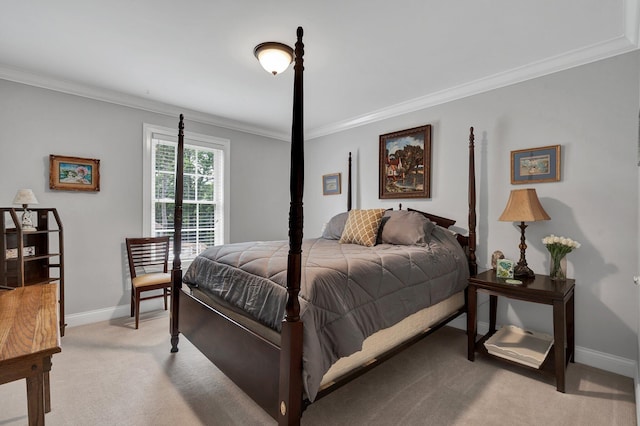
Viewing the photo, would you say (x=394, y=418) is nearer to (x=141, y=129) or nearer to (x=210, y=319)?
(x=210, y=319)

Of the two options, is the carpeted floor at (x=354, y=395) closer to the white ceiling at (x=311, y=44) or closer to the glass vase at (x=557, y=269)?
the glass vase at (x=557, y=269)

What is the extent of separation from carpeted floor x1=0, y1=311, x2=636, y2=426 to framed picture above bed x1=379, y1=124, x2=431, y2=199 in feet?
5.79

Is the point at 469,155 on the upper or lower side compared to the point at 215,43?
lower

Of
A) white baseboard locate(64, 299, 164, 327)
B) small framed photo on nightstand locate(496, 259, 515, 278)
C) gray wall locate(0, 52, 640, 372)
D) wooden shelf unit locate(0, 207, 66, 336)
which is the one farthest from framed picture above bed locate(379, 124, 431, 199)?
wooden shelf unit locate(0, 207, 66, 336)

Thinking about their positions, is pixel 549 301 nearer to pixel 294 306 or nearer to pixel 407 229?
pixel 407 229

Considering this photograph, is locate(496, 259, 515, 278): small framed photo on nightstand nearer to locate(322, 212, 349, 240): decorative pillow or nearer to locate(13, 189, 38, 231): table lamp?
locate(322, 212, 349, 240): decorative pillow

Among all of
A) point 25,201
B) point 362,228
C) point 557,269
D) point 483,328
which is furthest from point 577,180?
point 25,201

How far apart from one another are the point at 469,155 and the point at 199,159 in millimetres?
3265

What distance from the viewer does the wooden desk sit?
95 cm

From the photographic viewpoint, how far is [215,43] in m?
2.31

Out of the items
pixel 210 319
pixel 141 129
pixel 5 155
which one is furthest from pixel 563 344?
pixel 5 155

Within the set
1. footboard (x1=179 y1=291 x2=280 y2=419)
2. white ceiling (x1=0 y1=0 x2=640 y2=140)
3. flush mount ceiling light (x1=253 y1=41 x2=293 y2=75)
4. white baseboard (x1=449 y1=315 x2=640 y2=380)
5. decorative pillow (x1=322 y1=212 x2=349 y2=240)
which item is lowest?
white baseboard (x1=449 y1=315 x2=640 y2=380)

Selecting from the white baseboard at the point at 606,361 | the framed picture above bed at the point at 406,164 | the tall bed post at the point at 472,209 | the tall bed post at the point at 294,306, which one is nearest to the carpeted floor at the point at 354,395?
the white baseboard at the point at 606,361

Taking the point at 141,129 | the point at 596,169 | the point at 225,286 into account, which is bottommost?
the point at 225,286
